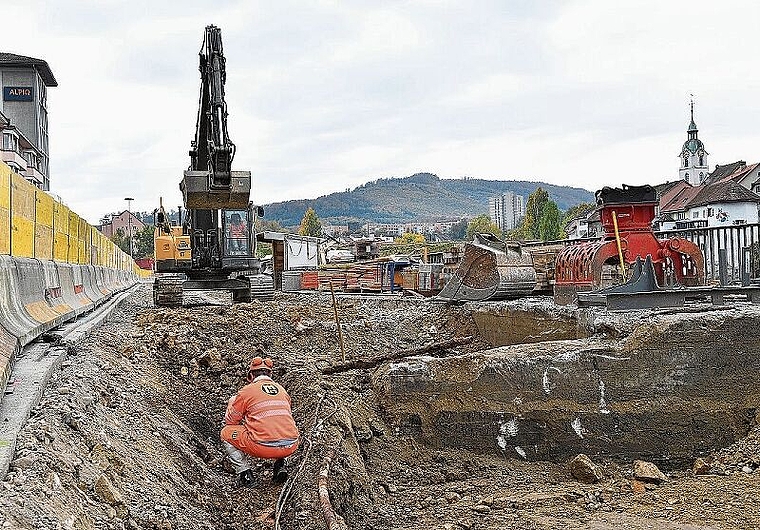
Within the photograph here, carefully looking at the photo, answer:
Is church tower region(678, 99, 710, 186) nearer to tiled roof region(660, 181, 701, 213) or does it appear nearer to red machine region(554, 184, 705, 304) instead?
tiled roof region(660, 181, 701, 213)

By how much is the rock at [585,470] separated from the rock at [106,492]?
3.93 meters

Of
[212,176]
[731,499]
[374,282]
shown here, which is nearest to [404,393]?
[731,499]

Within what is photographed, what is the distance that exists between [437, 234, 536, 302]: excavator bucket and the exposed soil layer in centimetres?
325

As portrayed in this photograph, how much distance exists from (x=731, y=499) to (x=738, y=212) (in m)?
53.9

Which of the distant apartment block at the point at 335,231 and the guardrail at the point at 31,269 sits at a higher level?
the distant apartment block at the point at 335,231

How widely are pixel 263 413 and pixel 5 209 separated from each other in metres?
2.88

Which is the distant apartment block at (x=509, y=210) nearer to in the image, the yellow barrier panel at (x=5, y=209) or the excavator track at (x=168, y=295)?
the excavator track at (x=168, y=295)

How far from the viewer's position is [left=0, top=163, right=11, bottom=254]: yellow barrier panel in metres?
6.58

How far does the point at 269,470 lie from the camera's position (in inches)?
288

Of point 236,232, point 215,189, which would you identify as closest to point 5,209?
point 215,189

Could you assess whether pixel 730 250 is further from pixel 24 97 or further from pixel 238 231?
pixel 24 97

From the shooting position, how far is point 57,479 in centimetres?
384

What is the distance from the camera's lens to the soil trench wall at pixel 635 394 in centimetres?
724

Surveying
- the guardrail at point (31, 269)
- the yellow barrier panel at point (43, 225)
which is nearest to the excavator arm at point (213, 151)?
the guardrail at point (31, 269)
